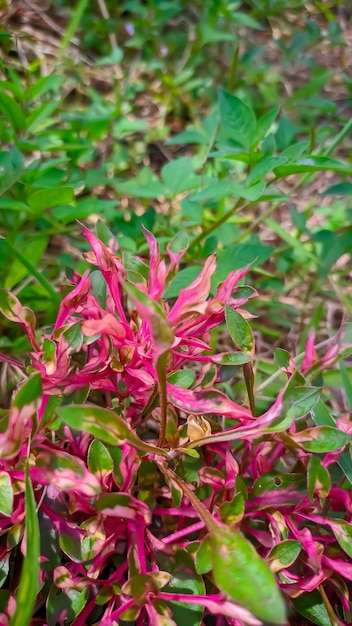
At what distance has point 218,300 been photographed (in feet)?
1.75

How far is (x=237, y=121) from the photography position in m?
0.80

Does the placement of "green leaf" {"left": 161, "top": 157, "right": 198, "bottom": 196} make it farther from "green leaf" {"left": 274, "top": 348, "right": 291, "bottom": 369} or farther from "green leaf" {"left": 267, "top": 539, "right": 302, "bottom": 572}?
"green leaf" {"left": 267, "top": 539, "right": 302, "bottom": 572}

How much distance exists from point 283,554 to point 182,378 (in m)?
0.20

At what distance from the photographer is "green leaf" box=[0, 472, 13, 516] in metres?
0.45

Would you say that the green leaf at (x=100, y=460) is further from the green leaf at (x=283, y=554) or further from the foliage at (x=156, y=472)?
the green leaf at (x=283, y=554)

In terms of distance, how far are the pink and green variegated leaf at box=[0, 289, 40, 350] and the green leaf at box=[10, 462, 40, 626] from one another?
0.62ft

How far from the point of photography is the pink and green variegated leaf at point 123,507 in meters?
0.47

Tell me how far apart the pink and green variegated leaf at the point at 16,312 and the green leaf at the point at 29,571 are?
0.19m

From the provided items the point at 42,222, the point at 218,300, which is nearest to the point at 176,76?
the point at 42,222

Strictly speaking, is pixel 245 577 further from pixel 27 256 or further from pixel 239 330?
pixel 27 256

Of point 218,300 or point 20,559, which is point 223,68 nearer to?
point 218,300

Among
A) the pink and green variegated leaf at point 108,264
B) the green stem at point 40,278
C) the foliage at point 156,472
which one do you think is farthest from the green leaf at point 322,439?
the green stem at point 40,278

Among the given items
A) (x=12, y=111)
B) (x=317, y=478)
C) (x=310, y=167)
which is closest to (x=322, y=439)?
(x=317, y=478)

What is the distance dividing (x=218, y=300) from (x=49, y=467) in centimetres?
22
